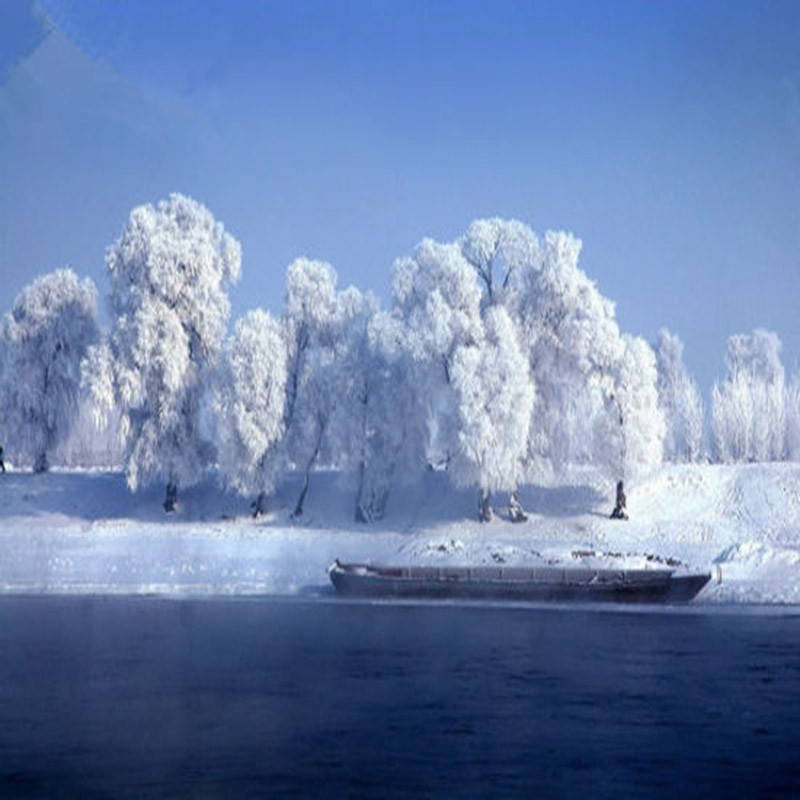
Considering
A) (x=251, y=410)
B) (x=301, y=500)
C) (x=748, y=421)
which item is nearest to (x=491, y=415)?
(x=301, y=500)

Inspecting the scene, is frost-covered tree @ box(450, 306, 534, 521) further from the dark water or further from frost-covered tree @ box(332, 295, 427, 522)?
the dark water

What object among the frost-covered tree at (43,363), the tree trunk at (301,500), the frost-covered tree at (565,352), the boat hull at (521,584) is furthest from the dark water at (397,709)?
the frost-covered tree at (43,363)

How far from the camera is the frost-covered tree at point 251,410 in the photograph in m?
58.8

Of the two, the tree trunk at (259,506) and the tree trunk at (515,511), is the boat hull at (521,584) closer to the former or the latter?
the tree trunk at (515,511)

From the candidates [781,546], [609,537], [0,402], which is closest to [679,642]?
[781,546]

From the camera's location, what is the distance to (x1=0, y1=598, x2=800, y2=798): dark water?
16.2 metres

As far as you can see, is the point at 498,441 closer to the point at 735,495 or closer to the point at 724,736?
the point at 735,495

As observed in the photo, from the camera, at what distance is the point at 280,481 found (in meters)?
62.4

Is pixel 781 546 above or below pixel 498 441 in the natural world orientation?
below

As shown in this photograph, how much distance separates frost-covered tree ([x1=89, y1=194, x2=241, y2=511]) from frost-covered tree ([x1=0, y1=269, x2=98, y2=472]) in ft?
18.1

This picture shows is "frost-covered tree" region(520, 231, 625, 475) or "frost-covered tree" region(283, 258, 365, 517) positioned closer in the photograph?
"frost-covered tree" region(520, 231, 625, 475)

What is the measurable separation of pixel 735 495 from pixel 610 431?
20.8 feet

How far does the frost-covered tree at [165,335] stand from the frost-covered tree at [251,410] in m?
2.24

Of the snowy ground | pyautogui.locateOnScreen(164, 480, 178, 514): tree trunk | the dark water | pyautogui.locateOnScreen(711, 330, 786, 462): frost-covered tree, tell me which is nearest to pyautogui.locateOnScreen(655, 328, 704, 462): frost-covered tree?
pyautogui.locateOnScreen(711, 330, 786, 462): frost-covered tree
